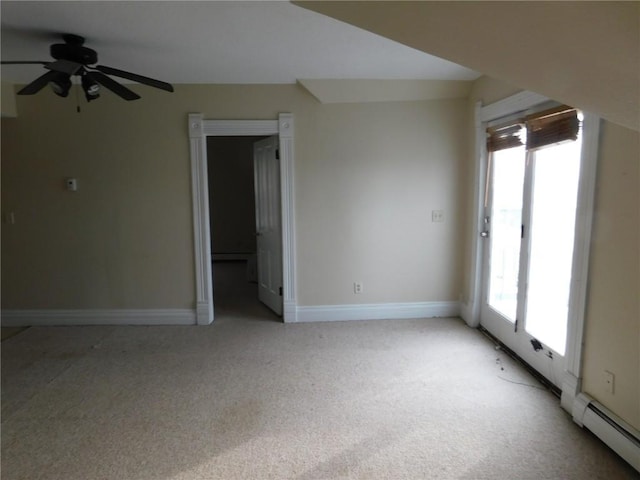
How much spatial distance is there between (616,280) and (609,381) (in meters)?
0.57

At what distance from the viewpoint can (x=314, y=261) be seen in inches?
159

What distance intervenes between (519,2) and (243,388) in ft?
8.81

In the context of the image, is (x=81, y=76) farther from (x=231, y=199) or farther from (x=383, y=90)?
(x=231, y=199)

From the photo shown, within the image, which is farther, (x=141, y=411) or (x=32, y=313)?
(x=32, y=313)

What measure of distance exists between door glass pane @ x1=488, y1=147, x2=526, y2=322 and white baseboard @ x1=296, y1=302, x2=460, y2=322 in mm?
592

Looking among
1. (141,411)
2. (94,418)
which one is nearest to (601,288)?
(141,411)

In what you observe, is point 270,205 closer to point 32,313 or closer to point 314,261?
point 314,261

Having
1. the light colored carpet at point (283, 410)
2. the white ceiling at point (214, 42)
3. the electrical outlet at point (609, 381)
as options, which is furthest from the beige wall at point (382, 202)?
the electrical outlet at point (609, 381)

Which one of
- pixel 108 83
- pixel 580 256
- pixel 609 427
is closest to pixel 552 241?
pixel 580 256

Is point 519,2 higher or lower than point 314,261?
higher

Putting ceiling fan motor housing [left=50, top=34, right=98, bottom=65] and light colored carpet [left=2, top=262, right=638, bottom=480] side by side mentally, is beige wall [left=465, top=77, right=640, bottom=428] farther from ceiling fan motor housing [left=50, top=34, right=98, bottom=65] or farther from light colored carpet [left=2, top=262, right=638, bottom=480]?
ceiling fan motor housing [left=50, top=34, right=98, bottom=65]

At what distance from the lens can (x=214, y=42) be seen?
2684 millimetres

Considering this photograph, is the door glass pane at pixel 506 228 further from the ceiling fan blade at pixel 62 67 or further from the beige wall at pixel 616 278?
the ceiling fan blade at pixel 62 67

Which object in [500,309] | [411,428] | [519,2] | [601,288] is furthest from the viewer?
[500,309]
